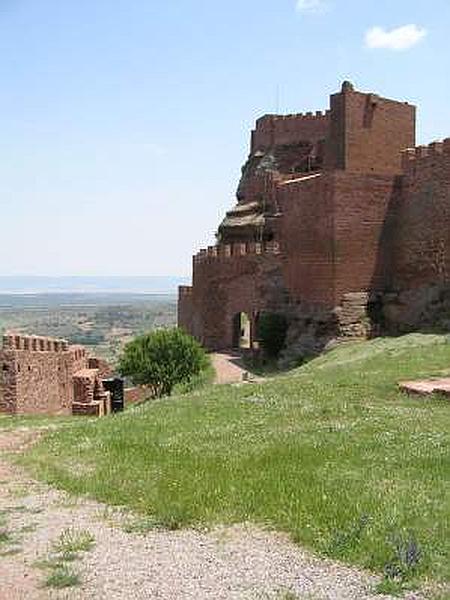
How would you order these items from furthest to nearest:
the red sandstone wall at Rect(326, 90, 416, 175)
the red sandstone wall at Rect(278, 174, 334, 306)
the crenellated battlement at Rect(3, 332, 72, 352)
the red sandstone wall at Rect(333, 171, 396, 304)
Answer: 1. the red sandstone wall at Rect(326, 90, 416, 175)
2. the red sandstone wall at Rect(278, 174, 334, 306)
3. the red sandstone wall at Rect(333, 171, 396, 304)
4. the crenellated battlement at Rect(3, 332, 72, 352)

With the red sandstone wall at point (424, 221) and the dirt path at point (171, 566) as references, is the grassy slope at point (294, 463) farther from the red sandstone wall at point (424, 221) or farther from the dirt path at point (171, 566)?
the red sandstone wall at point (424, 221)

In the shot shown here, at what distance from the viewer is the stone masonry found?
69.6 ft

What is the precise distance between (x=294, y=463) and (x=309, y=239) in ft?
55.7

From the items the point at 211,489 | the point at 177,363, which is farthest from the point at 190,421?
the point at 177,363

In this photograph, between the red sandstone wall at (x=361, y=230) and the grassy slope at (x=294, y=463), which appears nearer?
the grassy slope at (x=294, y=463)

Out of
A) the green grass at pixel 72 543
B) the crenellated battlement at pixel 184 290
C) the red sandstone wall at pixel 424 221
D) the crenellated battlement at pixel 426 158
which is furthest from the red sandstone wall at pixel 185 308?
the green grass at pixel 72 543

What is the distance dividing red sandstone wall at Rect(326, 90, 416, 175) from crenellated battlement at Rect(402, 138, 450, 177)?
2829mm

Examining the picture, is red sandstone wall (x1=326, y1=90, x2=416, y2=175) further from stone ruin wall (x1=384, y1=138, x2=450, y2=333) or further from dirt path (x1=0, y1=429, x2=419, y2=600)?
dirt path (x1=0, y1=429, x2=419, y2=600)

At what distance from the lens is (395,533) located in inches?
257

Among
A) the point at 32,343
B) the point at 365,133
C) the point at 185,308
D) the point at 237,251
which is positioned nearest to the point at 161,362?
the point at 32,343

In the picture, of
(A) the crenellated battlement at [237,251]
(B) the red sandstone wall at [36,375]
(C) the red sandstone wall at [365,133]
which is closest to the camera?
(B) the red sandstone wall at [36,375]

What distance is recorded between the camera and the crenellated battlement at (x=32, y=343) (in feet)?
71.4

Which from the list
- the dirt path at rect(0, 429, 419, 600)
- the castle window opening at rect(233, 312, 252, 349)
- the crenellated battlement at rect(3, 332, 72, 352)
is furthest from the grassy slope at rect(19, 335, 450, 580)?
the castle window opening at rect(233, 312, 252, 349)

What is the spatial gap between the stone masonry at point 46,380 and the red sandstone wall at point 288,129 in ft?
64.2
